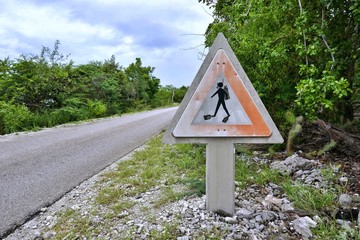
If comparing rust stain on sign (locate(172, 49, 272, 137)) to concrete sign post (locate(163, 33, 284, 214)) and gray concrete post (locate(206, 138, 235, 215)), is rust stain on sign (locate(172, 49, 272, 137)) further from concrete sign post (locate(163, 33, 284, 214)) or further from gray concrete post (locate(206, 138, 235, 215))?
gray concrete post (locate(206, 138, 235, 215))

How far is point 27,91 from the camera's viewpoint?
12242mm

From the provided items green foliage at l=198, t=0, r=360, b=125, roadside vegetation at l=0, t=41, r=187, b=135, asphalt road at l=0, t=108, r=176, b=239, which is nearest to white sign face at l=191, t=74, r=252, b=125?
green foliage at l=198, t=0, r=360, b=125

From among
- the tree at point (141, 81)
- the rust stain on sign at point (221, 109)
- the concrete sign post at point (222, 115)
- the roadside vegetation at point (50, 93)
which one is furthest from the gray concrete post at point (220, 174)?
the tree at point (141, 81)

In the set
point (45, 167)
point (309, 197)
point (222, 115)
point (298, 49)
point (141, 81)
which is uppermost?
point (141, 81)

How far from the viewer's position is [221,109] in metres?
1.98

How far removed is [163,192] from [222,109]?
1331 millimetres

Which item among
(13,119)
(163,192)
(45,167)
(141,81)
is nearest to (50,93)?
(13,119)

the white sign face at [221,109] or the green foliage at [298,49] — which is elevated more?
the green foliage at [298,49]

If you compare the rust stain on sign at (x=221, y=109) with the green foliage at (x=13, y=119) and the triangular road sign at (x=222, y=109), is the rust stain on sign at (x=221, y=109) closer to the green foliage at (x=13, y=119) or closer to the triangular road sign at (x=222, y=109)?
the triangular road sign at (x=222, y=109)

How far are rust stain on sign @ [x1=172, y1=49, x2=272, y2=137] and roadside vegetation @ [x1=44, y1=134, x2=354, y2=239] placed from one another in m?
0.77

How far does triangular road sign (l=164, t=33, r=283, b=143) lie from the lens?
1.94 meters

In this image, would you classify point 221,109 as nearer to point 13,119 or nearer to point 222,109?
point 222,109

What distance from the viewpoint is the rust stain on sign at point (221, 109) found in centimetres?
195

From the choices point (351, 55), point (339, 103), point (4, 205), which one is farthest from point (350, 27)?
point (4, 205)
